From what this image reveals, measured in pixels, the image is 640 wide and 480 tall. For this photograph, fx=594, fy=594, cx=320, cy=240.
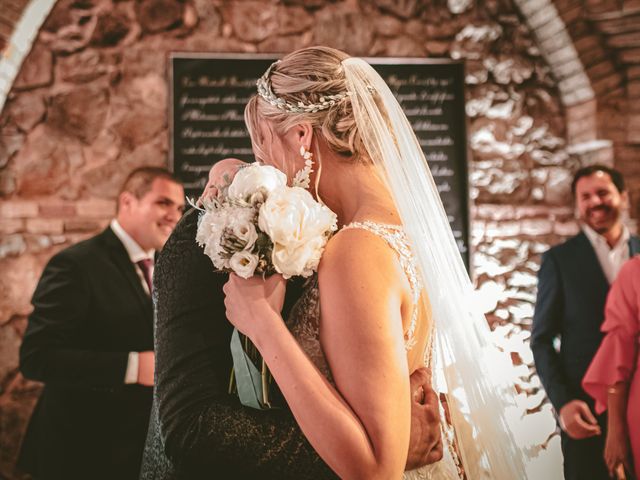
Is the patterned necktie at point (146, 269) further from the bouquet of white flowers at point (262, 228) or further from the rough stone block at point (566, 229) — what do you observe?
the rough stone block at point (566, 229)

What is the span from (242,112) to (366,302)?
3012 millimetres

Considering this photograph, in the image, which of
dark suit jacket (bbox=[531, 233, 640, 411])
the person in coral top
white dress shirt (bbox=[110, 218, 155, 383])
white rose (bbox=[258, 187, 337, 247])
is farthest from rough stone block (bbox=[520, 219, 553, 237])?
white rose (bbox=[258, 187, 337, 247])

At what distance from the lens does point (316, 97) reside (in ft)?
4.57

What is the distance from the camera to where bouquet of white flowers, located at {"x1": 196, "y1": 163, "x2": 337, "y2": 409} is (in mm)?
1136

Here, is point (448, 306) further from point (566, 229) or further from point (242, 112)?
point (566, 229)

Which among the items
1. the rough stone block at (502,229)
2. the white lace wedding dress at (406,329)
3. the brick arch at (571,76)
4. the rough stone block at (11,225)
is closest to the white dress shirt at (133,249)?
the rough stone block at (11,225)

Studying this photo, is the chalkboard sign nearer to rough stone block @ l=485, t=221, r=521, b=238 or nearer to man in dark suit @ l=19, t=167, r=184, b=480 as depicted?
rough stone block @ l=485, t=221, r=521, b=238

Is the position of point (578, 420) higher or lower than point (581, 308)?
lower

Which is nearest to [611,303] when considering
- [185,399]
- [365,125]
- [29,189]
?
[365,125]

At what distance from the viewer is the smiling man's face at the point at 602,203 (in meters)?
3.40

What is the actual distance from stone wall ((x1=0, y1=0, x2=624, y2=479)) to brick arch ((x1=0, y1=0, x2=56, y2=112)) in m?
0.05

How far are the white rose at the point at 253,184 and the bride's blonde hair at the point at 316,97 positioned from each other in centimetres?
25

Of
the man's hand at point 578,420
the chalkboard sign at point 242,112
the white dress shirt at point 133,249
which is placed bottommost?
the man's hand at point 578,420

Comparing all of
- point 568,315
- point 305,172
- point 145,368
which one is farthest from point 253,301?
point 568,315
